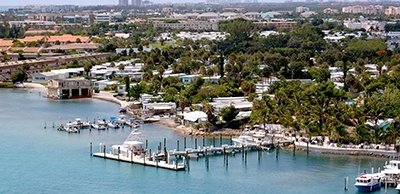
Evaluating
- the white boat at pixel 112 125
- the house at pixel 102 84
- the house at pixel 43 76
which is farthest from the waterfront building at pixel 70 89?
the white boat at pixel 112 125

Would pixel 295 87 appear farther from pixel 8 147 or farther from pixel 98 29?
pixel 98 29

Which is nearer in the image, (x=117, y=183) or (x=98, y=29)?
(x=117, y=183)

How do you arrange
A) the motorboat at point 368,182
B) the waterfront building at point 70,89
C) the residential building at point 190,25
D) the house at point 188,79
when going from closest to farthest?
the motorboat at point 368,182
the waterfront building at point 70,89
the house at point 188,79
the residential building at point 190,25

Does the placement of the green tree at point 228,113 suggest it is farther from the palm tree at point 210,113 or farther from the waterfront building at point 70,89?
the waterfront building at point 70,89

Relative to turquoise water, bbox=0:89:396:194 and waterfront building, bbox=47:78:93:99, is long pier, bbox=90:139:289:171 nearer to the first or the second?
turquoise water, bbox=0:89:396:194

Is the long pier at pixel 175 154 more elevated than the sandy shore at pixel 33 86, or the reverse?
the long pier at pixel 175 154

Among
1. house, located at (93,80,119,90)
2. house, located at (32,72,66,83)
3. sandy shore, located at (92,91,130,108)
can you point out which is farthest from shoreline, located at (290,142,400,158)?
house, located at (32,72,66,83)

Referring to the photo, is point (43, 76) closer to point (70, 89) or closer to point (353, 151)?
point (70, 89)

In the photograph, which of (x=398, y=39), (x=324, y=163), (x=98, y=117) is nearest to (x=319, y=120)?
(x=324, y=163)
